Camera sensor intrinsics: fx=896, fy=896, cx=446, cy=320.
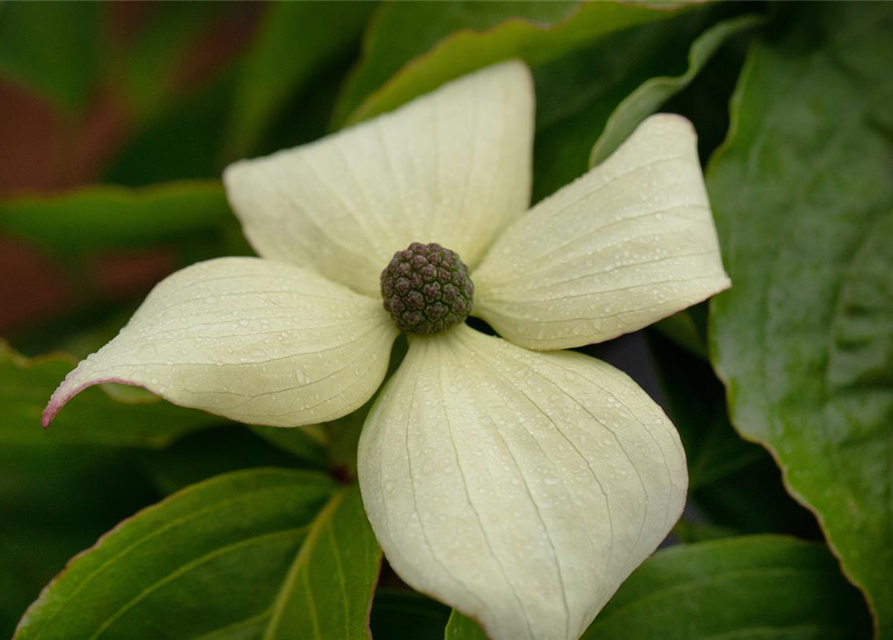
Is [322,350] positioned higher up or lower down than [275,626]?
higher up

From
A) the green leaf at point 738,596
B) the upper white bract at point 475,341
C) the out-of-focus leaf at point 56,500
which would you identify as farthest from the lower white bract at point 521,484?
the out-of-focus leaf at point 56,500

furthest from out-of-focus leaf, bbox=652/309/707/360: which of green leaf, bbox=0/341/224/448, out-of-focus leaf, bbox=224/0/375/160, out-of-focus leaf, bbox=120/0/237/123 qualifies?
out-of-focus leaf, bbox=120/0/237/123

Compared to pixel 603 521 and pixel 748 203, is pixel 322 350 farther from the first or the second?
pixel 748 203

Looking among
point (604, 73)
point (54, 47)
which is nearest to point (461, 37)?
point (604, 73)

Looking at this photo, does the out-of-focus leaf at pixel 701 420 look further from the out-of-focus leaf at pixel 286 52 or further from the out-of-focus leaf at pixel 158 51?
the out-of-focus leaf at pixel 158 51

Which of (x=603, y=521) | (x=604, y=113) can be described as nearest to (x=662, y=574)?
(x=603, y=521)

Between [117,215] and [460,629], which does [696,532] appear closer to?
[460,629]
